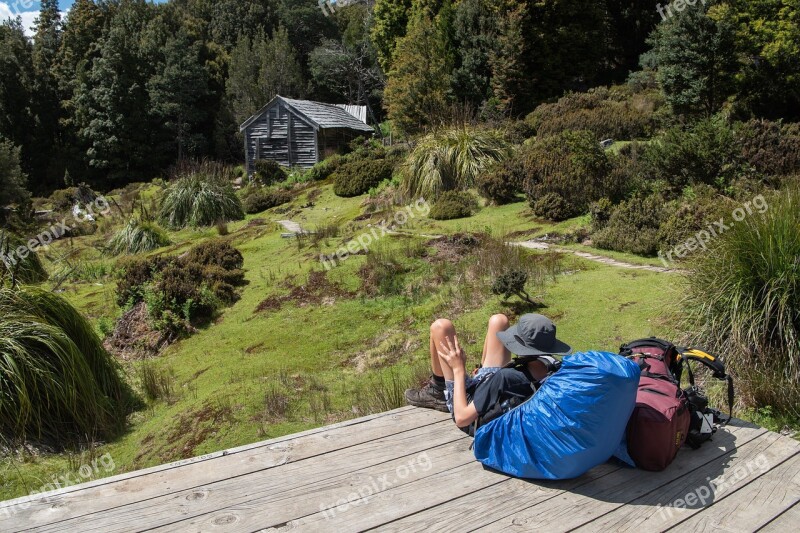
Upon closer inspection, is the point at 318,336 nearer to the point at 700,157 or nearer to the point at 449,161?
the point at 700,157

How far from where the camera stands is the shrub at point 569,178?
Answer: 492 inches

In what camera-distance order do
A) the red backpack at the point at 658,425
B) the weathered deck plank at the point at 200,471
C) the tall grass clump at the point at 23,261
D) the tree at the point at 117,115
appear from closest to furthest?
the weathered deck plank at the point at 200,471 < the red backpack at the point at 658,425 < the tall grass clump at the point at 23,261 < the tree at the point at 117,115

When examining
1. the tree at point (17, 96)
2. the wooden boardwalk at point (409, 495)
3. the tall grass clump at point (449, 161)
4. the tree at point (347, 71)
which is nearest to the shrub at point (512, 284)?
the wooden boardwalk at point (409, 495)

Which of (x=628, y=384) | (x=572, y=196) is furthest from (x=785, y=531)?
(x=572, y=196)

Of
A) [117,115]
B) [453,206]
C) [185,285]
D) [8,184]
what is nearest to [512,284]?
[185,285]

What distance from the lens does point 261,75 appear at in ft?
140

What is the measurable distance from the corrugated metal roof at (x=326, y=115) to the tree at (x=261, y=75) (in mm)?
9720

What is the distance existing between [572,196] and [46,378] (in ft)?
32.9

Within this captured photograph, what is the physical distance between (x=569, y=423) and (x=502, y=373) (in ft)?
1.80

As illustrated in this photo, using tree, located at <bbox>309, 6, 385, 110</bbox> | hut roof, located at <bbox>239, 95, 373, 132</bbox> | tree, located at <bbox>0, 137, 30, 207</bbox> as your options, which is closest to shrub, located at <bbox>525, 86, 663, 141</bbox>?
hut roof, located at <bbox>239, 95, 373, 132</bbox>

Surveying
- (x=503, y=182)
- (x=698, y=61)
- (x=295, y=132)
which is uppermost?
(x=698, y=61)

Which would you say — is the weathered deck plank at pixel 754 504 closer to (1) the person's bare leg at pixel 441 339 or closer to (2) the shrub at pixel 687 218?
(1) the person's bare leg at pixel 441 339

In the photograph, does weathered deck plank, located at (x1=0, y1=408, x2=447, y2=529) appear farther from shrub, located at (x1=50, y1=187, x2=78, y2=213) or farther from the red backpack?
shrub, located at (x1=50, y1=187, x2=78, y2=213)

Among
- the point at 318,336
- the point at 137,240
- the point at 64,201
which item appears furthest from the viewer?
the point at 64,201
